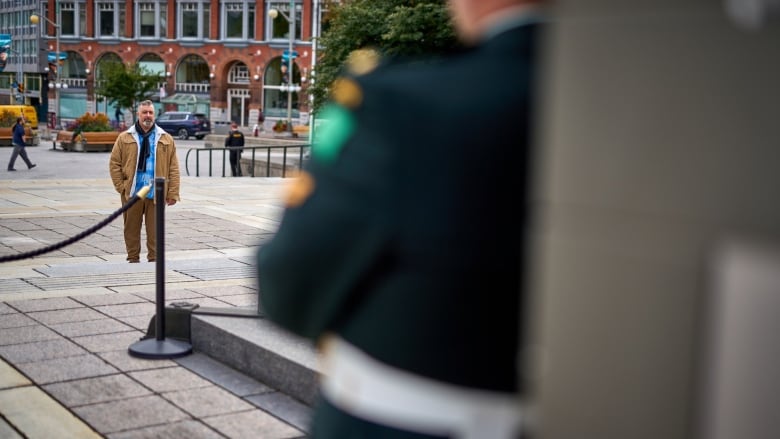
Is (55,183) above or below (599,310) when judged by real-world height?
below

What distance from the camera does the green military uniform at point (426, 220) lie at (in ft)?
4.39

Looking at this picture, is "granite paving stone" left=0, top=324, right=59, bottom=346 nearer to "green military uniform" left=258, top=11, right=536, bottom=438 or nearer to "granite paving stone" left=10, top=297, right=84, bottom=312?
"granite paving stone" left=10, top=297, right=84, bottom=312

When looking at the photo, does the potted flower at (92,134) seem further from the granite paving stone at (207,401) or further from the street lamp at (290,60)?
the granite paving stone at (207,401)

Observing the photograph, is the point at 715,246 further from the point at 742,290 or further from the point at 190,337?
the point at 190,337

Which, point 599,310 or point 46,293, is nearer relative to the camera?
point 599,310

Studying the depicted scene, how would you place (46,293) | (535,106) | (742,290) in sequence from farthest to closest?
(46,293) < (535,106) < (742,290)

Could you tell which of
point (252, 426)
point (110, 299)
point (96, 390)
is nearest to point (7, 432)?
point (96, 390)

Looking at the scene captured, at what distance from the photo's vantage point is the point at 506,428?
4.66ft

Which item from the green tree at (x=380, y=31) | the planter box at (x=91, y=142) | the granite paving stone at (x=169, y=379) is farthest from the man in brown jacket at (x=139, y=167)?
the planter box at (x=91, y=142)

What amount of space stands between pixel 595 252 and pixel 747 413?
0.86 ft

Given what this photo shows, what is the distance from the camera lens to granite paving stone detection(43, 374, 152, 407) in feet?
15.9

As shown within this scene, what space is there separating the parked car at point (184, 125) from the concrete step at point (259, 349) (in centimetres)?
4962

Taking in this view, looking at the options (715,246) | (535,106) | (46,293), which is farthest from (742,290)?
(46,293)

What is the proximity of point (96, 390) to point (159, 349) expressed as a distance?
716 millimetres
